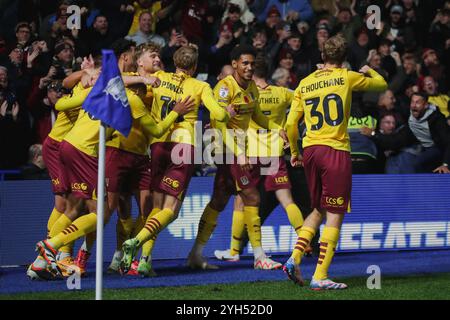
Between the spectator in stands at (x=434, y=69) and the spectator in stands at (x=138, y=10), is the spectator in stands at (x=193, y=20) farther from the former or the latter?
the spectator in stands at (x=434, y=69)

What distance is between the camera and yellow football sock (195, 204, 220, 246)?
1252cm

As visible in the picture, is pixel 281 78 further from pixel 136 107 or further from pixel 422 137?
pixel 136 107

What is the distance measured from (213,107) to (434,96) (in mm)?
7857

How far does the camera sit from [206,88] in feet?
37.3

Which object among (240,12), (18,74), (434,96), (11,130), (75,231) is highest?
(240,12)

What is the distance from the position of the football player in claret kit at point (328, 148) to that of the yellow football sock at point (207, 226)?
7.59 ft

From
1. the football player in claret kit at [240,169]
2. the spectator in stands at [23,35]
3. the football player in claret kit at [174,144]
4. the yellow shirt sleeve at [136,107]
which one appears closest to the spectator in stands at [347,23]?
the spectator in stands at [23,35]

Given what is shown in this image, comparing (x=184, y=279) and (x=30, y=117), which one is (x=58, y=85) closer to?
(x=30, y=117)

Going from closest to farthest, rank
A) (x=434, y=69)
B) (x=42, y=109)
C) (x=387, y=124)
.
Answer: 1. (x=42, y=109)
2. (x=387, y=124)
3. (x=434, y=69)

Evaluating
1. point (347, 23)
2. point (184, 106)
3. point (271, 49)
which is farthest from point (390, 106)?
point (184, 106)

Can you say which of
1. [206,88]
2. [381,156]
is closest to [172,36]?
[381,156]

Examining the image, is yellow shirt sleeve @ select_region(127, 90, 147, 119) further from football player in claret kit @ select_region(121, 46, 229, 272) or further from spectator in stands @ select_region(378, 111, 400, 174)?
spectator in stands @ select_region(378, 111, 400, 174)

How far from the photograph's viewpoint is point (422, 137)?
16078 mm

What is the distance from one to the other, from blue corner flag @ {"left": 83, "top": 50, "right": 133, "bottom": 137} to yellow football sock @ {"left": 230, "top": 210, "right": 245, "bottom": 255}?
478 cm
